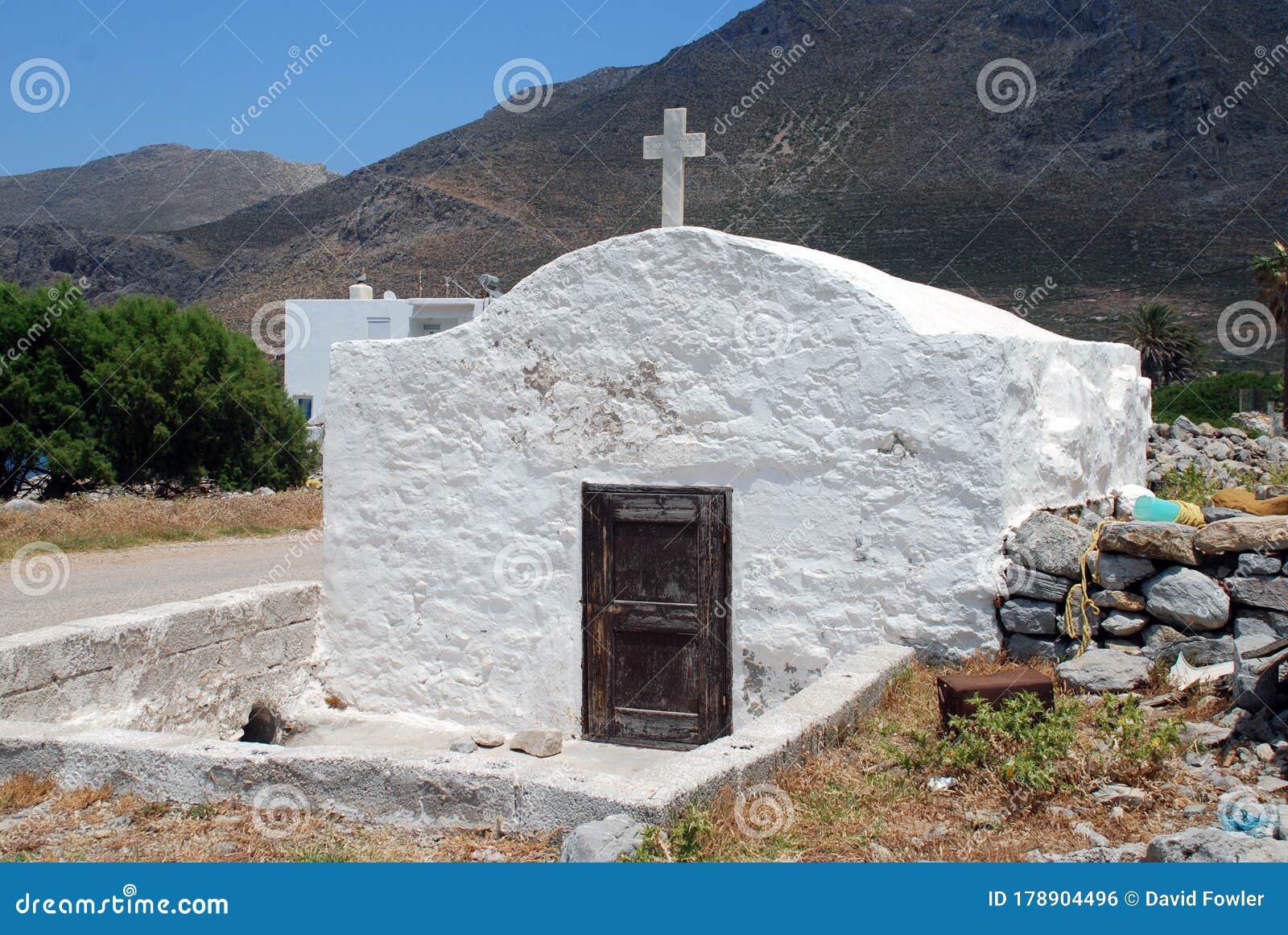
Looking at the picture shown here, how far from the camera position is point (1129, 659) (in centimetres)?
541

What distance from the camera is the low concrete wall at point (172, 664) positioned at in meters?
5.45

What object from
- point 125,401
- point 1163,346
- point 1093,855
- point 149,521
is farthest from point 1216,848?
point 1163,346

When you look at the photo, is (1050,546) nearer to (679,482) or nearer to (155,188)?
(679,482)

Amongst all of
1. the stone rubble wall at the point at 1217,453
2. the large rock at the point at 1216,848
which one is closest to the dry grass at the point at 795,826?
the large rock at the point at 1216,848

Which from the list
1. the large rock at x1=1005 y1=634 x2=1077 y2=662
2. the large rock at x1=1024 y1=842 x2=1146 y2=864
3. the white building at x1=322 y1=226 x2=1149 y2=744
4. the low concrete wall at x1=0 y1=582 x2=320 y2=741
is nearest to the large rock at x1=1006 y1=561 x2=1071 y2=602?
the white building at x1=322 y1=226 x2=1149 y2=744

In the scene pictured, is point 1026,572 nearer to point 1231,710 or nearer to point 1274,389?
point 1231,710

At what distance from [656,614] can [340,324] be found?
76.9 feet

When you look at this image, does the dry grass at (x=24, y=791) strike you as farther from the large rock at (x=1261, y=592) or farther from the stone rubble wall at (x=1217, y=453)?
the stone rubble wall at (x=1217, y=453)

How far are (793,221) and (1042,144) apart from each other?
726 inches

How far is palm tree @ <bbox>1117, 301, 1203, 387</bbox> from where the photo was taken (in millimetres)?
30750

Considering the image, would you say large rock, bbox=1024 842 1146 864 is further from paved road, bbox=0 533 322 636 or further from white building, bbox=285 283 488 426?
white building, bbox=285 283 488 426

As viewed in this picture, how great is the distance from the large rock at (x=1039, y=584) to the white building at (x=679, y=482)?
0.11 metres

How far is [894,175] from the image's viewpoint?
56750mm

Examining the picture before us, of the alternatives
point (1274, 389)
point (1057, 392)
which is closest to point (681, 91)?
point (1274, 389)
